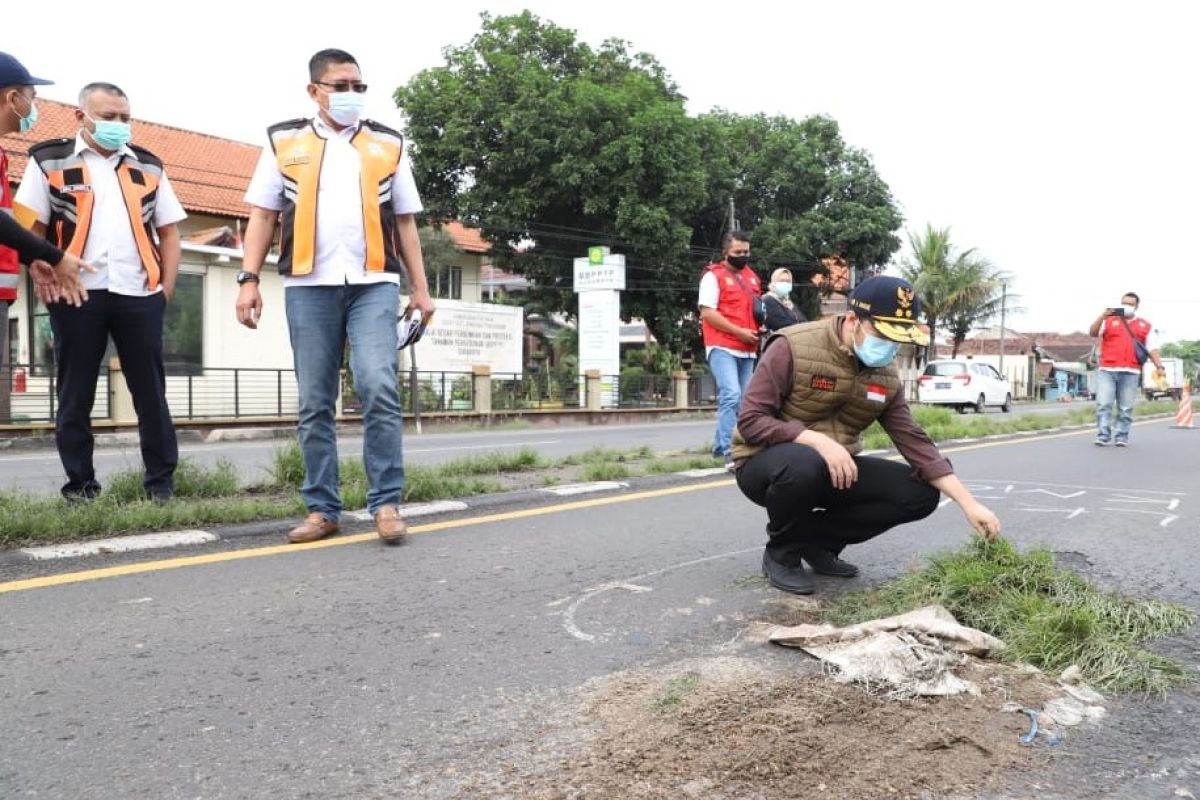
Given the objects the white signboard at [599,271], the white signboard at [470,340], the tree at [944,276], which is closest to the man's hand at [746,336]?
the white signboard at [470,340]

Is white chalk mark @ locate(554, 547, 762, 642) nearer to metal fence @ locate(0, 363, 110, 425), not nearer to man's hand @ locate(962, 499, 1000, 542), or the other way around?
man's hand @ locate(962, 499, 1000, 542)

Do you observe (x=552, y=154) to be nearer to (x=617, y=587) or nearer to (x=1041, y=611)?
(x=617, y=587)

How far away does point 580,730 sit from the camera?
225 centimetres

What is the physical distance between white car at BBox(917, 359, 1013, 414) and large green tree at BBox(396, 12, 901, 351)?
6104 millimetres

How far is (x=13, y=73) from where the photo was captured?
162 inches

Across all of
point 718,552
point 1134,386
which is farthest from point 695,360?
point 718,552

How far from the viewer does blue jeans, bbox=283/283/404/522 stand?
448 cm

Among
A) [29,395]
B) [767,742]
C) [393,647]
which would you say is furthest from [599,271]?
[767,742]

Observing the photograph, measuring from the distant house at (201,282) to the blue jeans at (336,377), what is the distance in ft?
38.3

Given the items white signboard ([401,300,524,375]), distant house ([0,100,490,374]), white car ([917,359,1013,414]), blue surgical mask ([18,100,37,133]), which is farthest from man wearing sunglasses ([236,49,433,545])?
white car ([917,359,1013,414])

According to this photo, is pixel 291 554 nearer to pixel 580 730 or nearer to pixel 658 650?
pixel 658 650

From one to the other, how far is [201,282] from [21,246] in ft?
52.0

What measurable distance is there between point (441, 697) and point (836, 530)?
6.37 ft

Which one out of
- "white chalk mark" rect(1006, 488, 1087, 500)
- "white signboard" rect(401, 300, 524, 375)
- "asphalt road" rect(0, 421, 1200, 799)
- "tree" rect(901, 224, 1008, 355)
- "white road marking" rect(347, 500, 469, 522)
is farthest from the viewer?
"tree" rect(901, 224, 1008, 355)
